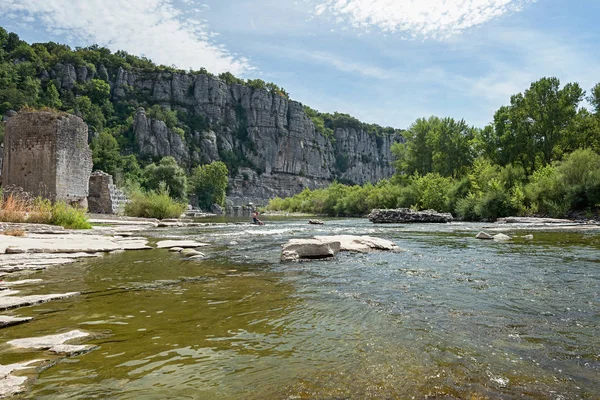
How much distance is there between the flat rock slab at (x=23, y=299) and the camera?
5016 mm

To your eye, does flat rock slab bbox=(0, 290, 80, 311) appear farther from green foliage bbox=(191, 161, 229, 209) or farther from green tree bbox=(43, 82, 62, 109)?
green tree bbox=(43, 82, 62, 109)

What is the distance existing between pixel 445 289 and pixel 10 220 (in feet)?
59.7

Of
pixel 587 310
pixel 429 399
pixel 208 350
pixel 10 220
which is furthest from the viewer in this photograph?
pixel 10 220

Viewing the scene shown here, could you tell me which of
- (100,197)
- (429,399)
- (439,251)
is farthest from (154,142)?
(429,399)

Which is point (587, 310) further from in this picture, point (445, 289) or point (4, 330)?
point (4, 330)

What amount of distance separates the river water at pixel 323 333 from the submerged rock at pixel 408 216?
86.8ft

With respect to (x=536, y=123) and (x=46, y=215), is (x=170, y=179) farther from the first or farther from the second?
(x=536, y=123)

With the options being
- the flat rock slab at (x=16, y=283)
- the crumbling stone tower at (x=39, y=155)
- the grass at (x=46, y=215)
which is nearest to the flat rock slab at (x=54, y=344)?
the flat rock slab at (x=16, y=283)

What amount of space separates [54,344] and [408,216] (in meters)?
34.1

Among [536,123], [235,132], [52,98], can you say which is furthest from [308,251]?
[235,132]

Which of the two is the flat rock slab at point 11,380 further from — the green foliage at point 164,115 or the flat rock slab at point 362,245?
the green foliage at point 164,115

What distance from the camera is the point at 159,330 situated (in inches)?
167

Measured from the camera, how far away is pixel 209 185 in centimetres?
9525

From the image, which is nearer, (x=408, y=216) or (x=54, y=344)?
(x=54, y=344)
